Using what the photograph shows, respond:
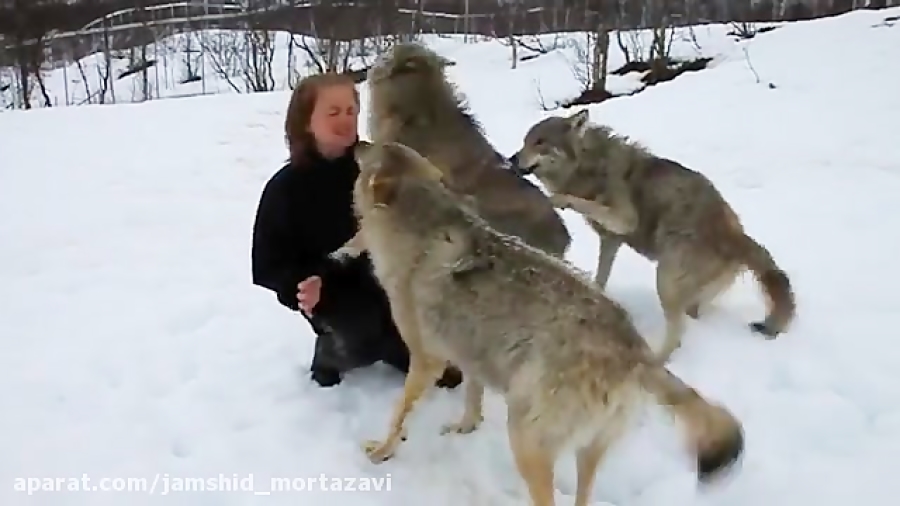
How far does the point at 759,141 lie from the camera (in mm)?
7832

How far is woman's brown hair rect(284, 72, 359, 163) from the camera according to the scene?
3.44 meters

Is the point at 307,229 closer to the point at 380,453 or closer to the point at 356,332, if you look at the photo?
the point at 356,332

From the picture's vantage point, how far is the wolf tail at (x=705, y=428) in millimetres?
2262

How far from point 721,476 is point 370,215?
167cm

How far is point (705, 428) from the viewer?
7.51 ft

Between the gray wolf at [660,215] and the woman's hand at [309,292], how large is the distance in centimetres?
151

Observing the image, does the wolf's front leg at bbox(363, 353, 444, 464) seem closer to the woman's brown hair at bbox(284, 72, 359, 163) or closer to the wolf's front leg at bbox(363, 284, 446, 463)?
the wolf's front leg at bbox(363, 284, 446, 463)

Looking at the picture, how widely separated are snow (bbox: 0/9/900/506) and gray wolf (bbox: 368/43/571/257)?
87cm

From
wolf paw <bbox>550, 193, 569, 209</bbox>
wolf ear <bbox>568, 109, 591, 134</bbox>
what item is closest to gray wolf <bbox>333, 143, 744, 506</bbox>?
wolf paw <bbox>550, 193, 569, 209</bbox>

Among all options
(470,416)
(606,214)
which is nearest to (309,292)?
(470,416)

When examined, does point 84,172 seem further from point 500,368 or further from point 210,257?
point 500,368

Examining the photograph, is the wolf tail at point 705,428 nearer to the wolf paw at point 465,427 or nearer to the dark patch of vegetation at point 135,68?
the wolf paw at point 465,427

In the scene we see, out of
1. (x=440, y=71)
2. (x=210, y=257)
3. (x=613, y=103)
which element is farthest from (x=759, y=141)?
(x=210, y=257)

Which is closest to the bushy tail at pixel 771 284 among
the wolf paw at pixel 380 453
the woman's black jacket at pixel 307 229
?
the woman's black jacket at pixel 307 229
